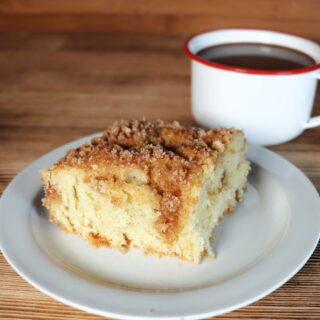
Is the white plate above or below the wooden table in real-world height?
above

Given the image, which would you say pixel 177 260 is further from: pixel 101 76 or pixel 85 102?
pixel 101 76

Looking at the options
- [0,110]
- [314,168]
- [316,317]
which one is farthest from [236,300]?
[0,110]

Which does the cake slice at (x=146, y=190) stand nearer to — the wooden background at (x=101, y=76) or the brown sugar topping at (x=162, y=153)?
the brown sugar topping at (x=162, y=153)

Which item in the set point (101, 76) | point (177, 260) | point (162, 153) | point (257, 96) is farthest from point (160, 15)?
point (177, 260)

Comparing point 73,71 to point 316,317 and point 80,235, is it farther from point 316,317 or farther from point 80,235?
point 316,317

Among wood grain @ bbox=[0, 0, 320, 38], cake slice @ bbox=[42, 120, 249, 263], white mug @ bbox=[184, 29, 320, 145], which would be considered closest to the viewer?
cake slice @ bbox=[42, 120, 249, 263]

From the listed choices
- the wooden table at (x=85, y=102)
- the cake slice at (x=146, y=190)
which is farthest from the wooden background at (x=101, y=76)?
the cake slice at (x=146, y=190)

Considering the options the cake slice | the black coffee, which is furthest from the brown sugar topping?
the black coffee

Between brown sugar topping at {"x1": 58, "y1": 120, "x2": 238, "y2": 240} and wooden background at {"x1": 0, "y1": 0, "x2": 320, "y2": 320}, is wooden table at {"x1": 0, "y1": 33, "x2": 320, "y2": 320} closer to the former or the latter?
wooden background at {"x1": 0, "y1": 0, "x2": 320, "y2": 320}
